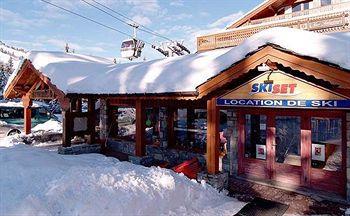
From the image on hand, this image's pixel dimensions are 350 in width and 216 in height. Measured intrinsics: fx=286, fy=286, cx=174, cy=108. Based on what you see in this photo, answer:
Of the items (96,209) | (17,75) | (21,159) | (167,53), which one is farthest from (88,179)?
(167,53)

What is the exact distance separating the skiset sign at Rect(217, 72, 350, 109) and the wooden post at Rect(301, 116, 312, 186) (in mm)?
1294

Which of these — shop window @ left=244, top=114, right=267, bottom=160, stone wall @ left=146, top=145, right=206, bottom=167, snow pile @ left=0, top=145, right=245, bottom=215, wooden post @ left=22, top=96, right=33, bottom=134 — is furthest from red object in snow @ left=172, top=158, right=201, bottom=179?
wooden post @ left=22, top=96, right=33, bottom=134

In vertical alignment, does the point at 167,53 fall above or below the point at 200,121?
above

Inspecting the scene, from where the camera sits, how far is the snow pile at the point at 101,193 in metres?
5.25

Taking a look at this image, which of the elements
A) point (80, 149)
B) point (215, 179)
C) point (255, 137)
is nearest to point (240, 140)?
point (255, 137)

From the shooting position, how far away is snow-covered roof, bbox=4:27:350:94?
247 inches

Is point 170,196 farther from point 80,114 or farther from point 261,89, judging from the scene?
point 80,114

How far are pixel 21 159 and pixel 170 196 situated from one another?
480 cm

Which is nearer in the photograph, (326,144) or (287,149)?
(326,144)

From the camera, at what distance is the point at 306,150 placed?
7777 mm

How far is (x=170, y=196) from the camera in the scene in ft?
21.2

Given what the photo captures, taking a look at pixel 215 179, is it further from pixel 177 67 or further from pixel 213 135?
pixel 177 67

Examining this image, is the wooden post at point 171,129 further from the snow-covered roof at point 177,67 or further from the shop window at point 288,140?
the shop window at point 288,140

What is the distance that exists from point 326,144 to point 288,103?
1.86 metres
